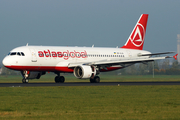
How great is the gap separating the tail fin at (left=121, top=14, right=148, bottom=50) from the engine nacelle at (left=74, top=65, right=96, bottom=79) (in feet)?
40.3

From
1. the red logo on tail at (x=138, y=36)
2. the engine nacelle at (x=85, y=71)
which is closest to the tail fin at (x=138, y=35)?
the red logo on tail at (x=138, y=36)

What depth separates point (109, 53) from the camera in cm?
4847

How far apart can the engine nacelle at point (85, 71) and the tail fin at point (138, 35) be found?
1229 centimetres

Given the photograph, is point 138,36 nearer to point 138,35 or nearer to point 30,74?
point 138,35

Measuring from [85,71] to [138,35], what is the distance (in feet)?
50.8

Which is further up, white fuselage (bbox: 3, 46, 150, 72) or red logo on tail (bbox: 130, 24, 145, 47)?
red logo on tail (bbox: 130, 24, 145, 47)

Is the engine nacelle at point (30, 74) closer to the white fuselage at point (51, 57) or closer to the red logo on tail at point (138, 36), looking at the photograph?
the white fuselage at point (51, 57)

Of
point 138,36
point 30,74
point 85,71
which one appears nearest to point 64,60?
point 85,71

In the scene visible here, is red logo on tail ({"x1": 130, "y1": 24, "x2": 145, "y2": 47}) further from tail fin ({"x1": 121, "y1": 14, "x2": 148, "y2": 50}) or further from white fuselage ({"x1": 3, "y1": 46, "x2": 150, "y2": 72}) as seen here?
white fuselage ({"x1": 3, "y1": 46, "x2": 150, "y2": 72})

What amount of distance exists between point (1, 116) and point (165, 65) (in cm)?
8554

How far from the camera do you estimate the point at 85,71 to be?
132ft

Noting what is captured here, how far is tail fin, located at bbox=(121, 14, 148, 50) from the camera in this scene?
172ft

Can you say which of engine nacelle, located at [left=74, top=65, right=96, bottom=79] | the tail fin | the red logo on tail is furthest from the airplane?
the red logo on tail

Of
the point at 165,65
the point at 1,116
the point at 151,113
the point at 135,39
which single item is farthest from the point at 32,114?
the point at 165,65
